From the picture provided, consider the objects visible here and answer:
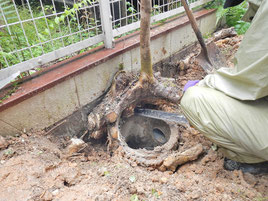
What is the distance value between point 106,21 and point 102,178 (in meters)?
1.80

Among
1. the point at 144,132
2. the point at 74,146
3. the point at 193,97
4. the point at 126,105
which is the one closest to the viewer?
the point at 193,97

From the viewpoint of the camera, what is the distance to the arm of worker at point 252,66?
5.00ft

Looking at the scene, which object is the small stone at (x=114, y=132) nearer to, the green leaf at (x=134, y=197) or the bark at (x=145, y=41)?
the bark at (x=145, y=41)

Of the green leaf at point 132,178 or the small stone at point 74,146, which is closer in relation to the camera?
the green leaf at point 132,178

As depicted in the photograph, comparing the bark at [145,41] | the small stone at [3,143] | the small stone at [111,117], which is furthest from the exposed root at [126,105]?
the small stone at [3,143]

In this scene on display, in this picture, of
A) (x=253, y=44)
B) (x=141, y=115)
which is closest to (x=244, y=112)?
(x=253, y=44)

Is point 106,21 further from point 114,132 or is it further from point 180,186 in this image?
point 180,186

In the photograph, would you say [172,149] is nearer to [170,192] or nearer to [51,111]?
[170,192]

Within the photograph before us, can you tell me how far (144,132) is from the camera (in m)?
3.08

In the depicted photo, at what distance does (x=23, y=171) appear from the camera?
1.76 m

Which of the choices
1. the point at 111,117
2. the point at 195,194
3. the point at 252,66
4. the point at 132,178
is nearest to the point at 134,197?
the point at 132,178

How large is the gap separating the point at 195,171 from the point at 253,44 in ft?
4.04

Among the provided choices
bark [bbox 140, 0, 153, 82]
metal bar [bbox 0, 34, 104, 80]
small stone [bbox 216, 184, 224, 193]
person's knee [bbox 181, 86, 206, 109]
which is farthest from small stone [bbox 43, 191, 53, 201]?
bark [bbox 140, 0, 153, 82]

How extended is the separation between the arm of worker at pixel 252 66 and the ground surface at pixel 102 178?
2.43 ft
